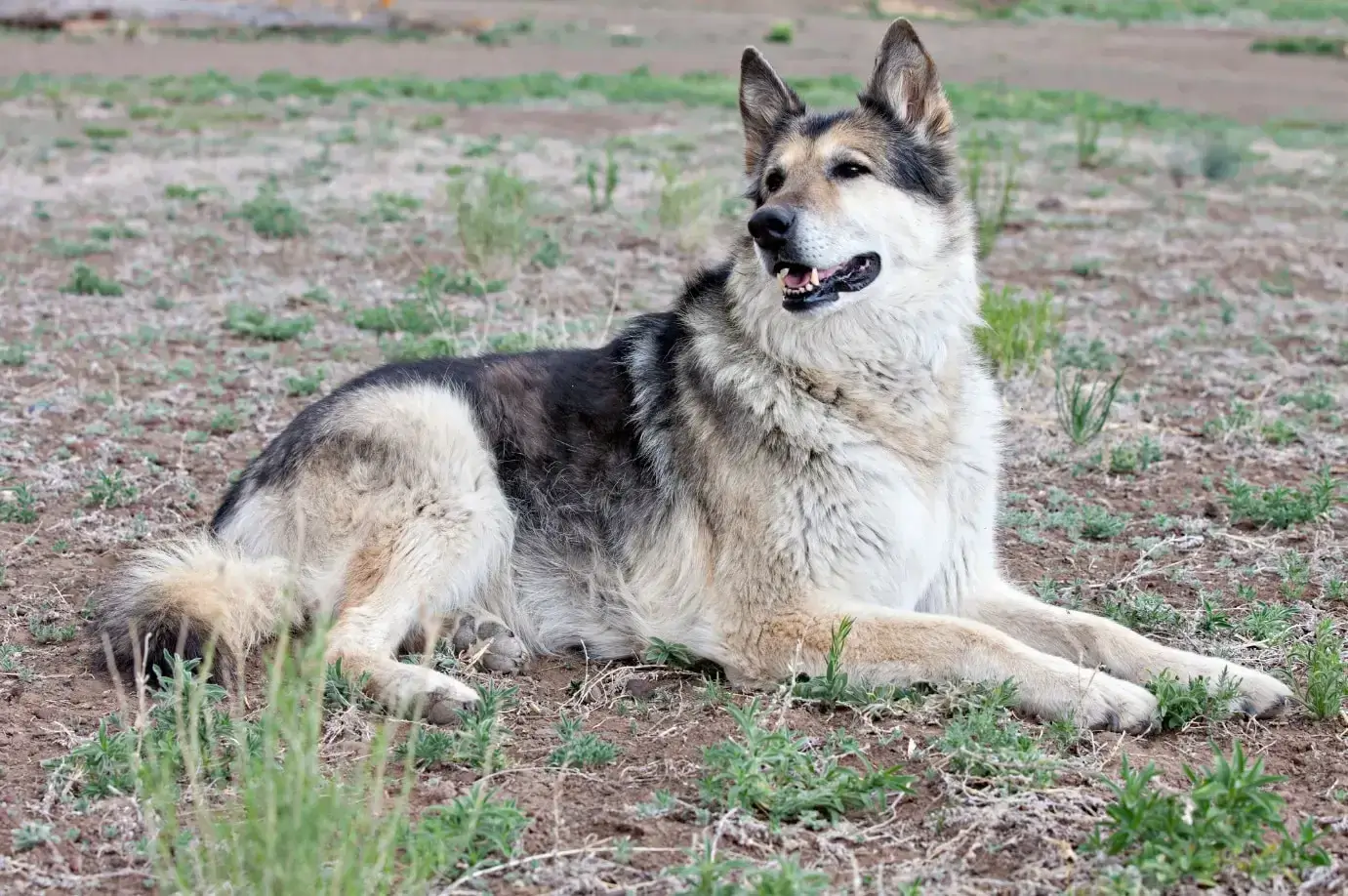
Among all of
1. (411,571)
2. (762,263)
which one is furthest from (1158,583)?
(411,571)

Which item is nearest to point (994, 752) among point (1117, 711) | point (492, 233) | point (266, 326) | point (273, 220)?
point (1117, 711)

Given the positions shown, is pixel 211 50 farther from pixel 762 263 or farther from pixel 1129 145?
pixel 762 263

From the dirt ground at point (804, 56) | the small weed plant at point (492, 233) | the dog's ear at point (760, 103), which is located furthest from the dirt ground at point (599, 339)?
the dirt ground at point (804, 56)

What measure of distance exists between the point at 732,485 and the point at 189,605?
1765 mm

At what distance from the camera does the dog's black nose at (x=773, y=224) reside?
14.6 feet

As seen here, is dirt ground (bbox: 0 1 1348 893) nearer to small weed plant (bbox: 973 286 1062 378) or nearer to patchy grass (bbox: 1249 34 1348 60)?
small weed plant (bbox: 973 286 1062 378)

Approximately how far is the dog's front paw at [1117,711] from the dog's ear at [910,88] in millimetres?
2085

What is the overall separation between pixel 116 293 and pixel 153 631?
5610 millimetres

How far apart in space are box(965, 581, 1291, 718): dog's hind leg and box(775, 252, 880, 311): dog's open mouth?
1.20 m

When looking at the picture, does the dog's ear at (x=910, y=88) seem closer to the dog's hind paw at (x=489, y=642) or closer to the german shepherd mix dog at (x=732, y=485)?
the german shepherd mix dog at (x=732, y=485)

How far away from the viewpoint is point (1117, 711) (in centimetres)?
398

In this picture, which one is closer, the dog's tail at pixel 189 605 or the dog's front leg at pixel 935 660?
the dog's front leg at pixel 935 660

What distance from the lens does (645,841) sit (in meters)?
3.36

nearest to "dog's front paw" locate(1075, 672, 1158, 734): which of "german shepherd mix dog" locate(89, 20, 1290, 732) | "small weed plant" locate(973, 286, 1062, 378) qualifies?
"german shepherd mix dog" locate(89, 20, 1290, 732)
